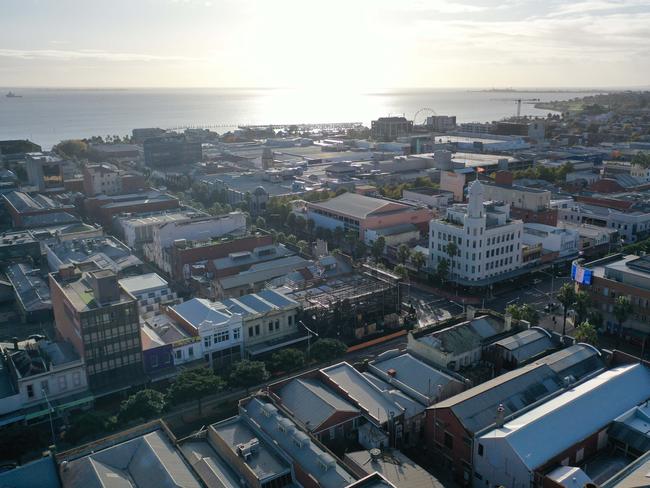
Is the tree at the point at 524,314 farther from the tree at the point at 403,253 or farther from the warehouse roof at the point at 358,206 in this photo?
the warehouse roof at the point at 358,206

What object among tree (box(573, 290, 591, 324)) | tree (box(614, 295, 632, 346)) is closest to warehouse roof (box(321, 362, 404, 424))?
tree (box(573, 290, 591, 324))

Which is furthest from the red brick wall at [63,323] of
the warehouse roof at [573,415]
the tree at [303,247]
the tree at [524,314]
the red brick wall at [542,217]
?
the red brick wall at [542,217]

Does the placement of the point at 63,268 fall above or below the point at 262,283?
above

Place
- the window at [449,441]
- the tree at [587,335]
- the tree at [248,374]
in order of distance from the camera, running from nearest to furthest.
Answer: the window at [449,441]
the tree at [248,374]
the tree at [587,335]

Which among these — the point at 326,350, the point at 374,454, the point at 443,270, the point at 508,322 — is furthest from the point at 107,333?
the point at 443,270

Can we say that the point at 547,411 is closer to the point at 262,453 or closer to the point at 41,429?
Result: the point at 262,453

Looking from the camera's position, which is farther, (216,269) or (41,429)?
(216,269)

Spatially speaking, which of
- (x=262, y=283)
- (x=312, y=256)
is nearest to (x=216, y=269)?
(x=262, y=283)
